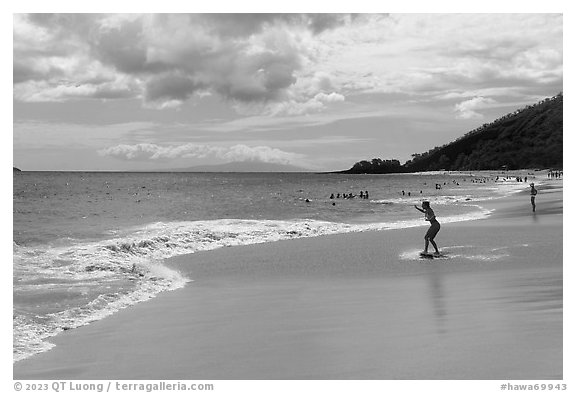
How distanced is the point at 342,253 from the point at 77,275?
812 cm

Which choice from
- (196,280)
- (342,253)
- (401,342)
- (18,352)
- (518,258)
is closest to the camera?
(401,342)

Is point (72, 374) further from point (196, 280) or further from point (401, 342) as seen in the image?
point (196, 280)

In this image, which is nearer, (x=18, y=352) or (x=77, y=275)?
(x=18, y=352)

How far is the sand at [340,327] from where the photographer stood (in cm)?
756

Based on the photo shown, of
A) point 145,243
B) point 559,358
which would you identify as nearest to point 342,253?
point 145,243

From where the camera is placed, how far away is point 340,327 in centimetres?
916

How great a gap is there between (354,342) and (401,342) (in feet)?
2.23

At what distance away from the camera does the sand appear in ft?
24.8

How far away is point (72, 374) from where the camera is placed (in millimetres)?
7891
